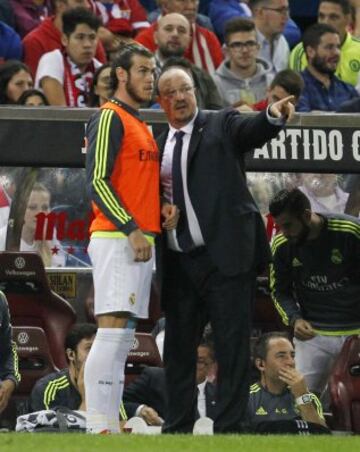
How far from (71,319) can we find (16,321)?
1.37 feet

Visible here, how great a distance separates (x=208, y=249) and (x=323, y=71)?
5969 mm

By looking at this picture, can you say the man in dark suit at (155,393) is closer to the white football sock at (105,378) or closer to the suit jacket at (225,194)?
the white football sock at (105,378)

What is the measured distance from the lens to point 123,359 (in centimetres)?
860

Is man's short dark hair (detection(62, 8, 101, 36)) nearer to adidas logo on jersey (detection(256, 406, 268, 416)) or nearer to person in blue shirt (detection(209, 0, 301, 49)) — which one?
person in blue shirt (detection(209, 0, 301, 49))

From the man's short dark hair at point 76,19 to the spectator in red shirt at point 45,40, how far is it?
27 cm

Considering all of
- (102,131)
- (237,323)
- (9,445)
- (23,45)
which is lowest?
(9,445)

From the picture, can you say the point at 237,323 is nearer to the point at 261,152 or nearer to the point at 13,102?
the point at 261,152

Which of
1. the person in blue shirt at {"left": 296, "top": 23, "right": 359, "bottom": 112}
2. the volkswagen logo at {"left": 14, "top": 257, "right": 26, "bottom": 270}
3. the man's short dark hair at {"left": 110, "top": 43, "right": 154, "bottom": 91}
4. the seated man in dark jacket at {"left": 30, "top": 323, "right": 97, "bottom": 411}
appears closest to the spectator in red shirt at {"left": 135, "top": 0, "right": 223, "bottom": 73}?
the person in blue shirt at {"left": 296, "top": 23, "right": 359, "bottom": 112}

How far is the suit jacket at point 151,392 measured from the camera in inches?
420

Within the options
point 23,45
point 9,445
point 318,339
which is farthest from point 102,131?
point 23,45

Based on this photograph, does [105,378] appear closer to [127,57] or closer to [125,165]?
[125,165]

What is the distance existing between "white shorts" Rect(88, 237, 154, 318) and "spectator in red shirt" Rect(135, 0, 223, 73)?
19.7 ft

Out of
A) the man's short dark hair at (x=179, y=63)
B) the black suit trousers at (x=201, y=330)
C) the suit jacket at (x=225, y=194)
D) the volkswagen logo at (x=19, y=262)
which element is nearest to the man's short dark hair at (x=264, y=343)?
the volkswagen logo at (x=19, y=262)

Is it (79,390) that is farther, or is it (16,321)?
(16,321)
